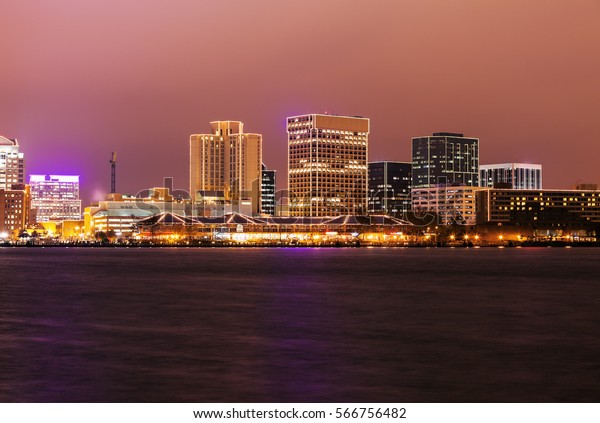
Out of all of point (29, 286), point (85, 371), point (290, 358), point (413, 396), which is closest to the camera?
point (413, 396)

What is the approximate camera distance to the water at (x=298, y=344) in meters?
25.1

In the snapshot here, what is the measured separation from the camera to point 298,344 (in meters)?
34.6

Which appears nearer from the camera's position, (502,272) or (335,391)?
(335,391)

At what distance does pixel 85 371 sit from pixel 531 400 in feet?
42.7

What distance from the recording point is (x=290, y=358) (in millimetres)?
30828

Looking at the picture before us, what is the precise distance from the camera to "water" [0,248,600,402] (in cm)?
2512

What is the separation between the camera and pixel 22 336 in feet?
119
